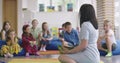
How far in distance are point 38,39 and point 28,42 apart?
1.92 ft

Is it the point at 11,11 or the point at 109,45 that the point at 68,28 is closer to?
the point at 109,45

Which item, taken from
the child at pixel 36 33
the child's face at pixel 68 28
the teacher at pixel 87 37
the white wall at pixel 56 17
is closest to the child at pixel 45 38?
the child at pixel 36 33

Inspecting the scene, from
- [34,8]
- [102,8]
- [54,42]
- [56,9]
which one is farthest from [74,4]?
[54,42]

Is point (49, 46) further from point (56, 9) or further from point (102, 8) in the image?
point (56, 9)

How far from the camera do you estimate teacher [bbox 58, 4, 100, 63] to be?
2982 millimetres

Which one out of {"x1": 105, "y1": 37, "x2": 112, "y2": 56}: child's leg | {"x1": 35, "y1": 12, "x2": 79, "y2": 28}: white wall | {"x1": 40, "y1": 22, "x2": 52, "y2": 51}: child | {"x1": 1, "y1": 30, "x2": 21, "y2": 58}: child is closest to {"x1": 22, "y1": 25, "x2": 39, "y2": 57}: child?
{"x1": 1, "y1": 30, "x2": 21, "y2": 58}: child

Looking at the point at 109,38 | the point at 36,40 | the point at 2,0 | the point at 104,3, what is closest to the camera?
the point at 109,38

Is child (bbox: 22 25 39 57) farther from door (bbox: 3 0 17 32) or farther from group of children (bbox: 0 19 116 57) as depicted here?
door (bbox: 3 0 17 32)

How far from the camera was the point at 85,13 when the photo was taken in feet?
9.89

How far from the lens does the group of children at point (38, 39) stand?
605 cm

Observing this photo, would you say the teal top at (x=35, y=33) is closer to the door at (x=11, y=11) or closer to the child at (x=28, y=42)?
the child at (x=28, y=42)

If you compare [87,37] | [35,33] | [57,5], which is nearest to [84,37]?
[87,37]

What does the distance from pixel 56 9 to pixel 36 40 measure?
14.1 feet

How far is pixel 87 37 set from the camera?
2963 millimetres
